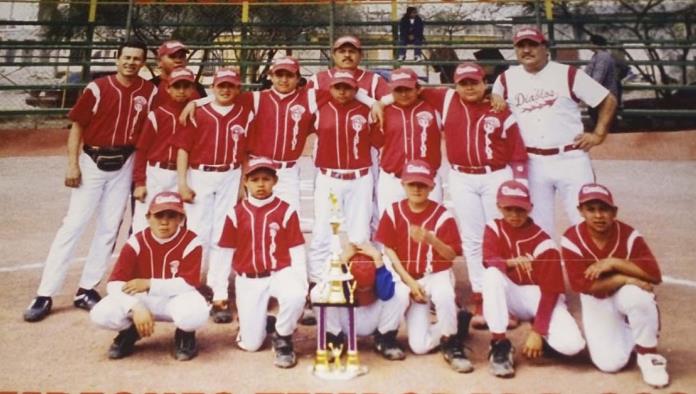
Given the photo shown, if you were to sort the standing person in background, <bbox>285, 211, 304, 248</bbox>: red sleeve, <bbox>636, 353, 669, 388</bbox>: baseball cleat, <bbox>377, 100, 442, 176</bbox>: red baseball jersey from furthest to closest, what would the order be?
the standing person in background
<bbox>377, 100, 442, 176</bbox>: red baseball jersey
<bbox>285, 211, 304, 248</bbox>: red sleeve
<bbox>636, 353, 669, 388</bbox>: baseball cleat

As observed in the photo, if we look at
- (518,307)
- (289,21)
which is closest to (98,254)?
(518,307)

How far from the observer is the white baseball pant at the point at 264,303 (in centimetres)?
233

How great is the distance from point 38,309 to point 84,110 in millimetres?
954

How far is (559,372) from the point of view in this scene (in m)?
2.14

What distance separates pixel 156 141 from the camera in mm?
2969

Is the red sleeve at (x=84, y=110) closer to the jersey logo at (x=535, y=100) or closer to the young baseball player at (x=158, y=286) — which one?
the young baseball player at (x=158, y=286)

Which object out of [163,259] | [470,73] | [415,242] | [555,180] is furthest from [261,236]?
[555,180]

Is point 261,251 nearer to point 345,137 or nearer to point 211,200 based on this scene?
point 211,200

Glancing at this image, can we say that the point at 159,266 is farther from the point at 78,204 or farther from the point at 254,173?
the point at 78,204

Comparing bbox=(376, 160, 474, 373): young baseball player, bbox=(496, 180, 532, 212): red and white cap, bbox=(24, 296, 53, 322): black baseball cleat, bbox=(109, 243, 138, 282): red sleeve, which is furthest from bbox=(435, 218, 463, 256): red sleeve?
bbox=(24, 296, 53, 322): black baseball cleat

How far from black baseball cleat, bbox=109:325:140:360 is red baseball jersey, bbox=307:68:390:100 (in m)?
1.50

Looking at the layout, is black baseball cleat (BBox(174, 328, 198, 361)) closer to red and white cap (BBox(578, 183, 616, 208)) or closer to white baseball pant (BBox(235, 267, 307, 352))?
white baseball pant (BBox(235, 267, 307, 352))

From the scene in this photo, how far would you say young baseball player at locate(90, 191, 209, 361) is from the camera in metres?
2.28

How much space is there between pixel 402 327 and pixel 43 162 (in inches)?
90.8
